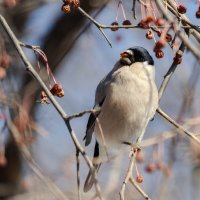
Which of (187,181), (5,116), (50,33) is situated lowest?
(187,181)

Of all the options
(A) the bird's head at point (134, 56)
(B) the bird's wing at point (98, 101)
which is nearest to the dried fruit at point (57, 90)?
(B) the bird's wing at point (98, 101)

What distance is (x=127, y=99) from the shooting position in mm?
3064

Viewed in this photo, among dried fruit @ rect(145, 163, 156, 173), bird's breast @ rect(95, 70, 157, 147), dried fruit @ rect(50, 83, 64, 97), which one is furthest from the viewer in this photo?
bird's breast @ rect(95, 70, 157, 147)

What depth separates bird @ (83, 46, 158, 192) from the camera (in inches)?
120

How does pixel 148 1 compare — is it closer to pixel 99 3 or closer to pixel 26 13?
pixel 99 3

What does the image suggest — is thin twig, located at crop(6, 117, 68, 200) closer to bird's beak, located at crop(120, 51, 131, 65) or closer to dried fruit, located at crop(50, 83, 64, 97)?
dried fruit, located at crop(50, 83, 64, 97)

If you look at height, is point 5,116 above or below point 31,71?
below

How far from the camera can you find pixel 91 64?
6953 mm

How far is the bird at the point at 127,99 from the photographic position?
305 cm

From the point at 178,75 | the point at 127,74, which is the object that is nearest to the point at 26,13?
the point at 178,75

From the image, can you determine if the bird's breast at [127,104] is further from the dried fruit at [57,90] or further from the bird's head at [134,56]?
the dried fruit at [57,90]

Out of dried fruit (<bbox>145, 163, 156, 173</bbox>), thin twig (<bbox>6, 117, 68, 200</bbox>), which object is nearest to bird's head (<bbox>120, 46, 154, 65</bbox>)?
dried fruit (<bbox>145, 163, 156, 173</bbox>)

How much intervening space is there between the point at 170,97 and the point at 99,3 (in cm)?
209

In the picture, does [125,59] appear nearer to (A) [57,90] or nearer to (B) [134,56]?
(B) [134,56]
